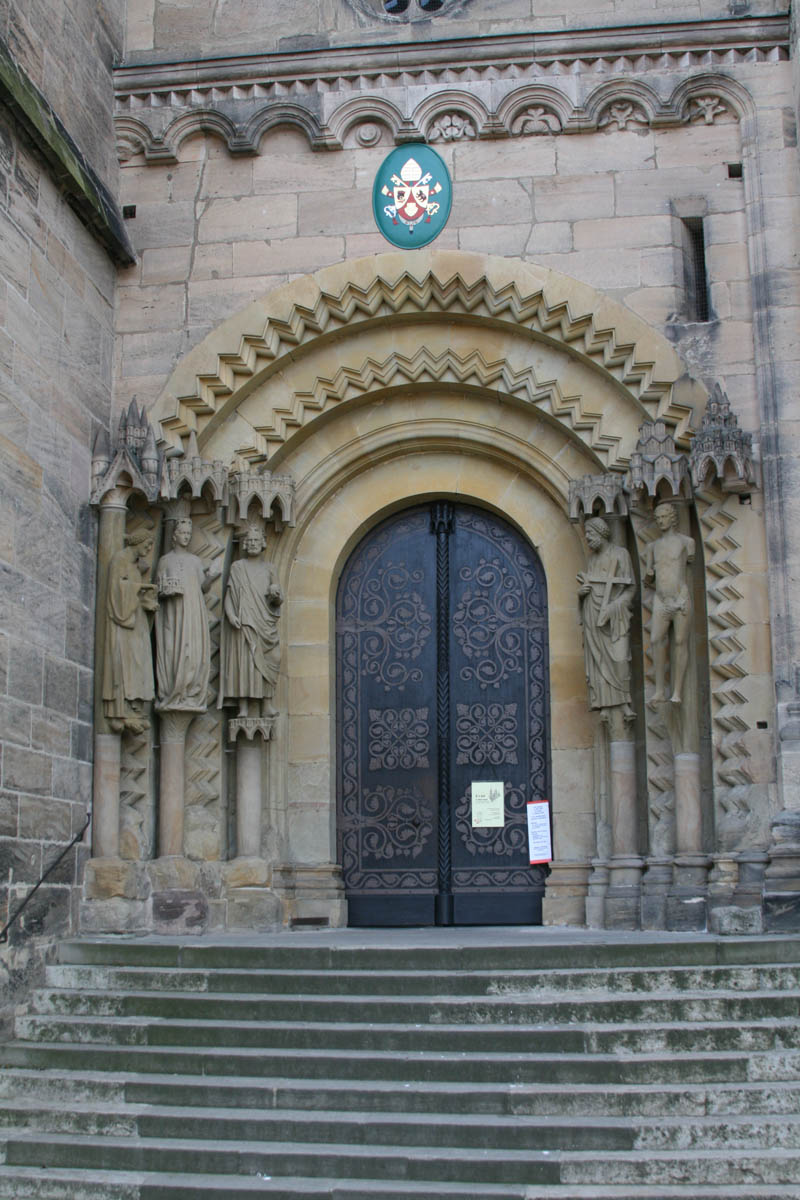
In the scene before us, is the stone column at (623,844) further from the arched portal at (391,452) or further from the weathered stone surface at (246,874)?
the weathered stone surface at (246,874)

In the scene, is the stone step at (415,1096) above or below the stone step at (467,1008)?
below

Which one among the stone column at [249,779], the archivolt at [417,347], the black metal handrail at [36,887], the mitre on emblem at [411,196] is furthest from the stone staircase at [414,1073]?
the mitre on emblem at [411,196]

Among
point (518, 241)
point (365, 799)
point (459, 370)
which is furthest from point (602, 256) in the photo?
point (365, 799)

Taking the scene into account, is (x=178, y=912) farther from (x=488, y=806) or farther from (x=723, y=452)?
(x=723, y=452)

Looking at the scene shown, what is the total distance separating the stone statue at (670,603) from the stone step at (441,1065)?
3.23 metres

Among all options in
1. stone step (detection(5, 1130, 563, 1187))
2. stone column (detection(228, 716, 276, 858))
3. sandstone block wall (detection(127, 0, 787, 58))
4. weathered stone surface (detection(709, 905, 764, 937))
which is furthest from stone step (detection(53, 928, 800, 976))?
sandstone block wall (detection(127, 0, 787, 58))

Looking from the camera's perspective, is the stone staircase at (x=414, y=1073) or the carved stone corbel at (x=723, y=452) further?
the carved stone corbel at (x=723, y=452)

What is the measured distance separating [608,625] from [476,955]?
301 cm

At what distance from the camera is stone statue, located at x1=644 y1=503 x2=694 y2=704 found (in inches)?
401

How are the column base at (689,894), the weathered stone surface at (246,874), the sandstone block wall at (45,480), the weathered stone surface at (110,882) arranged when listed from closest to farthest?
the sandstone block wall at (45,480) → the column base at (689,894) → the weathered stone surface at (110,882) → the weathered stone surface at (246,874)

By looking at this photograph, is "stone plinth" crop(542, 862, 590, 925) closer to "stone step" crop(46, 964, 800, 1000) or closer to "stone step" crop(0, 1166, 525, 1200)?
"stone step" crop(46, 964, 800, 1000)

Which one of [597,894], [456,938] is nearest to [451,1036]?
[456,938]

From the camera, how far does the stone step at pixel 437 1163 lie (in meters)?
6.74

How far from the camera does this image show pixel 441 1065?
756 centimetres
